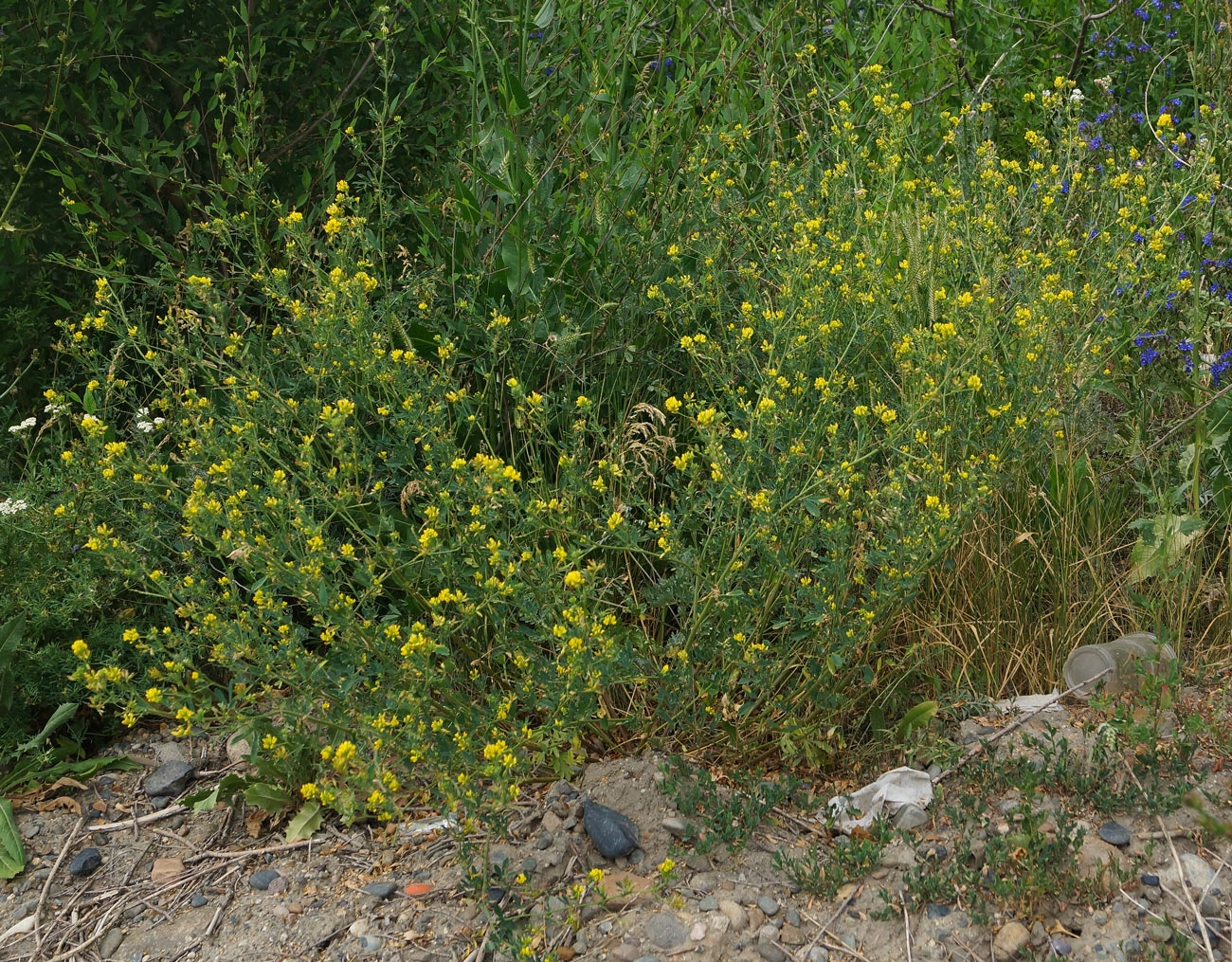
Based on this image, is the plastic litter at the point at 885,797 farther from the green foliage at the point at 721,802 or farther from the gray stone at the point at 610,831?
the gray stone at the point at 610,831

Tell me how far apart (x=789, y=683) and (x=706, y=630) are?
1.29 ft

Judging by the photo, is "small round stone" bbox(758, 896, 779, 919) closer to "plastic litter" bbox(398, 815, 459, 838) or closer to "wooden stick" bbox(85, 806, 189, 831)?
"plastic litter" bbox(398, 815, 459, 838)

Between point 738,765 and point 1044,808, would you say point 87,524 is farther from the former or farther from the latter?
point 1044,808

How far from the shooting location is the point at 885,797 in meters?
2.37

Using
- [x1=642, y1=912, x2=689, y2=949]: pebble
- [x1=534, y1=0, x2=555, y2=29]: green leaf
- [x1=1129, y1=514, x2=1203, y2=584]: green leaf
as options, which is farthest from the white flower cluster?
[x1=1129, y1=514, x2=1203, y2=584]: green leaf

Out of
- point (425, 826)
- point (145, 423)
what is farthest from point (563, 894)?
point (145, 423)

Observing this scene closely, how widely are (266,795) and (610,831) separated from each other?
2.69ft

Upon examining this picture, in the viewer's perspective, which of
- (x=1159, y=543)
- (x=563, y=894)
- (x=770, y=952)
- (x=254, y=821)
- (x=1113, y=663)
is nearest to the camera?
(x=770, y=952)

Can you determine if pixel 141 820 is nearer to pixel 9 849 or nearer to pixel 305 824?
pixel 9 849

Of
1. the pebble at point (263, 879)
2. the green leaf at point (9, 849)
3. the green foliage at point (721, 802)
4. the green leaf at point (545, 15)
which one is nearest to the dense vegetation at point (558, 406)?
the green leaf at point (545, 15)

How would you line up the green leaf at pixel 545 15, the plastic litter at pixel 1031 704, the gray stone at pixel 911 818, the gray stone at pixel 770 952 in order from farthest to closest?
1. the green leaf at pixel 545 15
2. the plastic litter at pixel 1031 704
3. the gray stone at pixel 911 818
4. the gray stone at pixel 770 952

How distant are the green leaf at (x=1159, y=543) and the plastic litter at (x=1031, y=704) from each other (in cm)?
43

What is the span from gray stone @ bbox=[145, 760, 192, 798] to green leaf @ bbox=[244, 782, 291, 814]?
325mm

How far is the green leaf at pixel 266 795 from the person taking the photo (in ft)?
Result: 8.21
